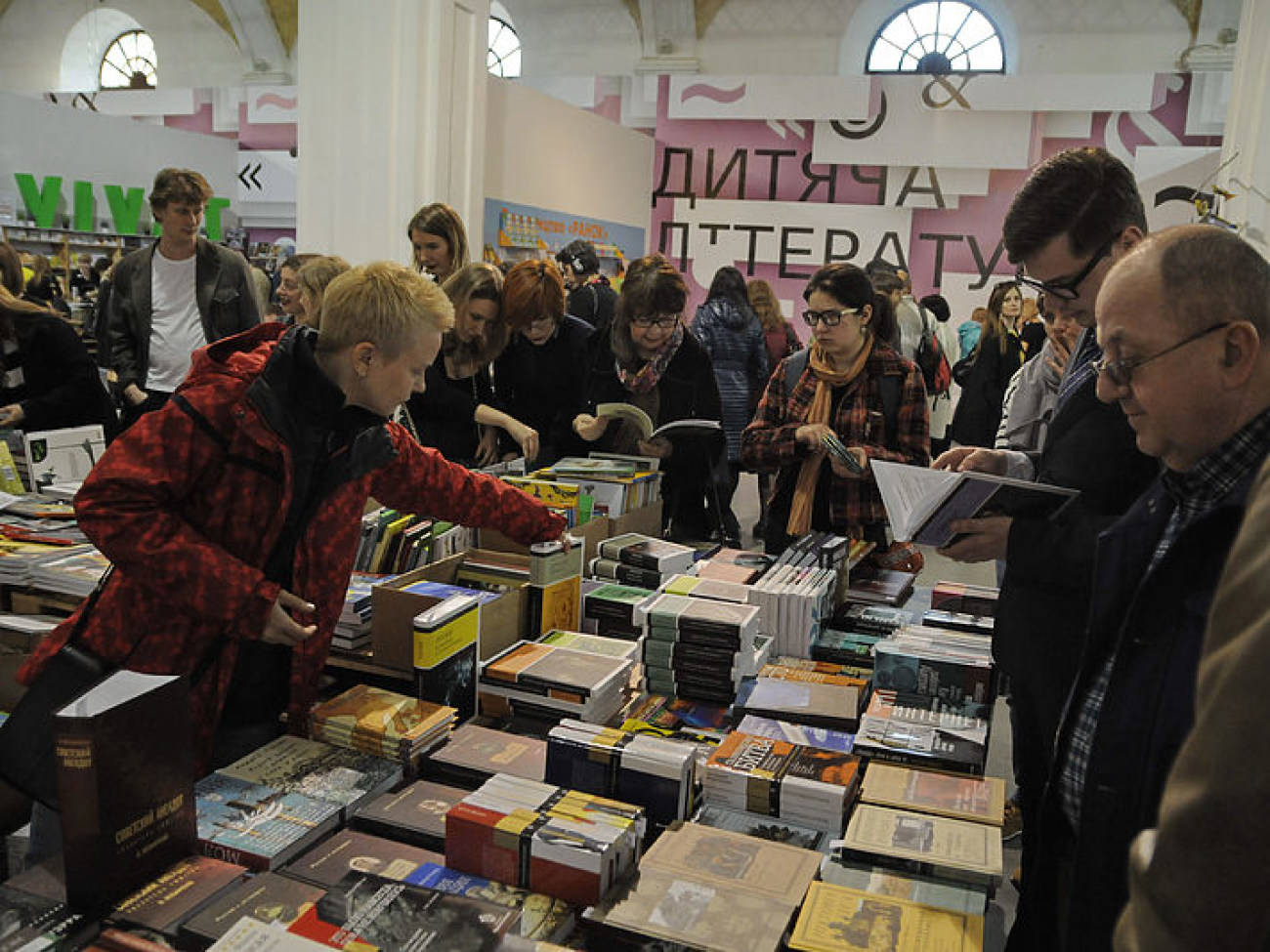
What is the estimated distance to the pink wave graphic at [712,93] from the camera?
1230 centimetres

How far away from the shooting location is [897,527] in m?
1.87

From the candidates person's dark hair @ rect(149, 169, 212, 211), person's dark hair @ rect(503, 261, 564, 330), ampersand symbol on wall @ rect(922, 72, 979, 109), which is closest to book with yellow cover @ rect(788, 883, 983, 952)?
person's dark hair @ rect(503, 261, 564, 330)

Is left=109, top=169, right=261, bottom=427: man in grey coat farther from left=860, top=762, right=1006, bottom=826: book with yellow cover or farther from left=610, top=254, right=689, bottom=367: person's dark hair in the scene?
left=860, top=762, right=1006, bottom=826: book with yellow cover

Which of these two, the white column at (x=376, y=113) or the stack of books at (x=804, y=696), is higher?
the white column at (x=376, y=113)

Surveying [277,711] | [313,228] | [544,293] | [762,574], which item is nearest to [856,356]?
[762,574]

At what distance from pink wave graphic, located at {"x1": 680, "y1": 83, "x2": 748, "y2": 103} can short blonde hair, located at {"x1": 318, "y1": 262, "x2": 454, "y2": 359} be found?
11.2 m

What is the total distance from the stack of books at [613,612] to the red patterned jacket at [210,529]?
0.72 meters

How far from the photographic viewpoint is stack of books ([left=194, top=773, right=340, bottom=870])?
159 cm

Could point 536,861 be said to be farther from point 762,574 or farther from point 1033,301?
point 1033,301

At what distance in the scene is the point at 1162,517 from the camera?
1424 millimetres

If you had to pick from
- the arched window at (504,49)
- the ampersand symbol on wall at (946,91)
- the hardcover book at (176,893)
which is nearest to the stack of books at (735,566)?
the hardcover book at (176,893)

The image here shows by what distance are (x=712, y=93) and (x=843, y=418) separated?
33.6ft

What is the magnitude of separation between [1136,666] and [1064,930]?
40 centimetres

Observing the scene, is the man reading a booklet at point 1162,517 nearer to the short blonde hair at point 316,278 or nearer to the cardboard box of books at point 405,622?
the cardboard box of books at point 405,622
